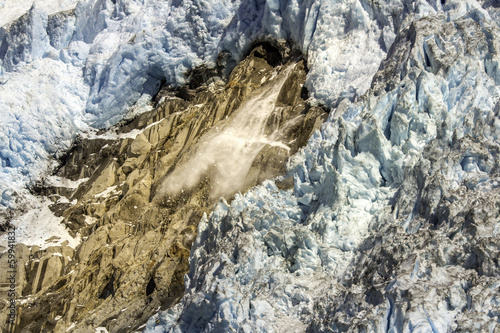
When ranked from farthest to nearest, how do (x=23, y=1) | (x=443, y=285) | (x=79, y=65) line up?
(x=23, y=1)
(x=79, y=65)
(x=443, y=285)

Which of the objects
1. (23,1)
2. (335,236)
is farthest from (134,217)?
(23,1)

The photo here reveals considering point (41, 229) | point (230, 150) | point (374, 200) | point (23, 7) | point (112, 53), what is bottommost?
point (230, 150)

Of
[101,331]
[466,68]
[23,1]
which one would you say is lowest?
[101,331]

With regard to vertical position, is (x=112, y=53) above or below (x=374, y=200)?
above

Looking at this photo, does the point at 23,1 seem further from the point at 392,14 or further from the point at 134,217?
the point at 392,14

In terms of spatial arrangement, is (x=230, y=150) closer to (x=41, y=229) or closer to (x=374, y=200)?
(x=41, y=229)

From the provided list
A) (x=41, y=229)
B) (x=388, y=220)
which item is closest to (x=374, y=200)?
(x=388, y=220)

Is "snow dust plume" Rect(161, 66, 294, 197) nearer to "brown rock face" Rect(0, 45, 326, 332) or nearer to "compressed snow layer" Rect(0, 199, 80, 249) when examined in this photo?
"brown rock face" Rect(0, 45, 326, 332)
